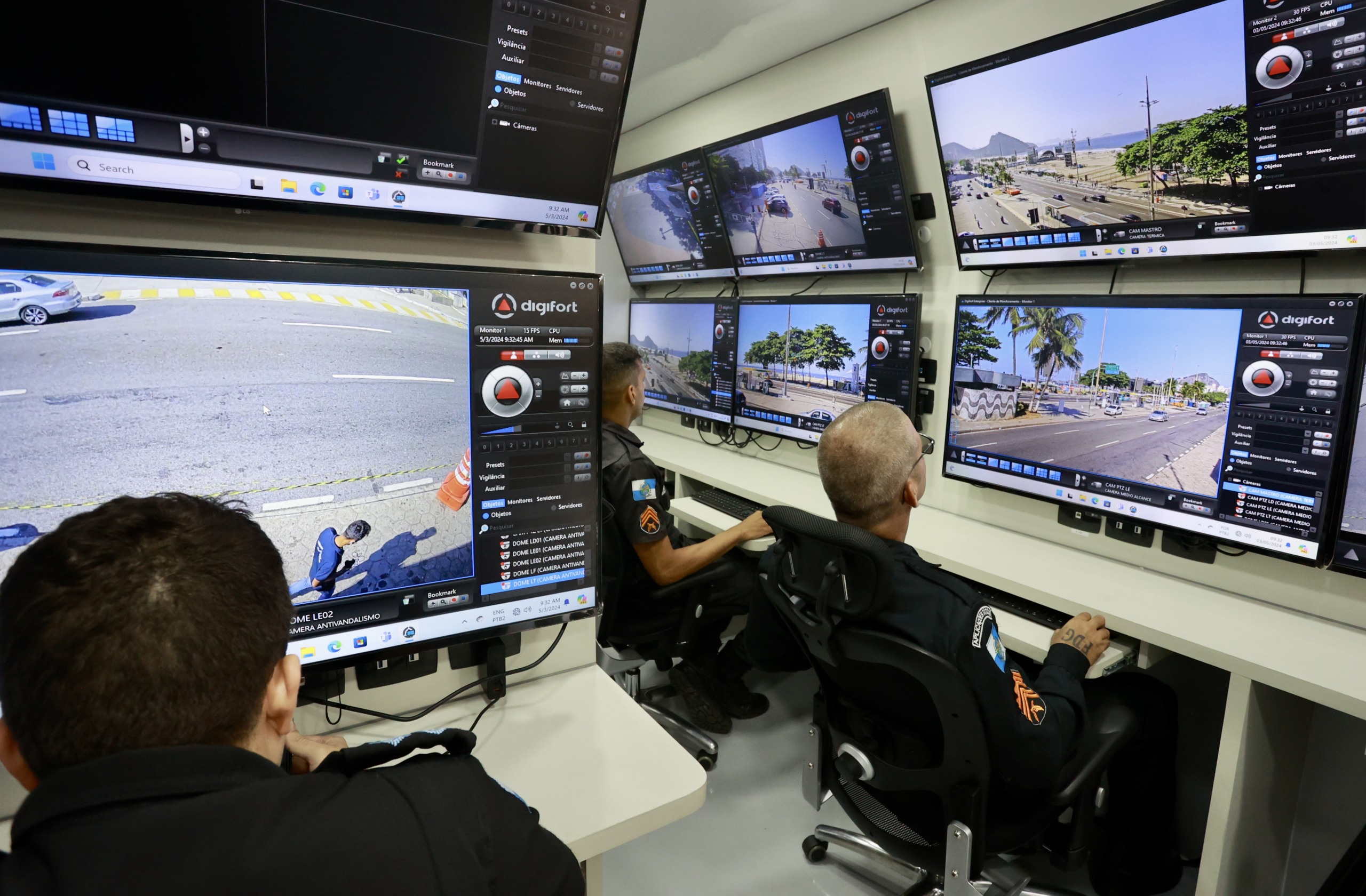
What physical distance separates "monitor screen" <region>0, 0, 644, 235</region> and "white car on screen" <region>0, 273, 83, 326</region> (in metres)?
0.13

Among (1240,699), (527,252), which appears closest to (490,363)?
(527,252)

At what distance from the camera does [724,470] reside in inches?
138

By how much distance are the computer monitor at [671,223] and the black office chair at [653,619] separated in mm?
2052

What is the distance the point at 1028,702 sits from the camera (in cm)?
141

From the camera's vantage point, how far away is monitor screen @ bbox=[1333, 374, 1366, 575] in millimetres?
1698

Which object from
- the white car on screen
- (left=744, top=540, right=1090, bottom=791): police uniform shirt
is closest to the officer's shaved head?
(left=744, top=540, right=1090, bottom=791): police uniform shirt

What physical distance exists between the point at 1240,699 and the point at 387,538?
1.83 m

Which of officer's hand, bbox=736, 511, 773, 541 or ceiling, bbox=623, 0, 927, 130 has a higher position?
ceiling, bbox=623, 0, 927, 130

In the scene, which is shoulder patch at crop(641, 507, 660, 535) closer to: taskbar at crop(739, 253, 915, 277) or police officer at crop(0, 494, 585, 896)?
taskbar at crop(739, 253, 915, 277)

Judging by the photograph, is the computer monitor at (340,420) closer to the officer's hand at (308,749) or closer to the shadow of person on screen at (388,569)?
the shadow of person on screen at (388,569)

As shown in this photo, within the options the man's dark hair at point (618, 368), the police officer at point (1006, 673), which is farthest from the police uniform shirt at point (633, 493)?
the police officer at point (1006, 673)

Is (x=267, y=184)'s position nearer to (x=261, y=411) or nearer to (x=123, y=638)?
(x=261, y=411)

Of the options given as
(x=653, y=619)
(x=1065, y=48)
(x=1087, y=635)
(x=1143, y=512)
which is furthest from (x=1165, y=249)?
(x=653, y=619)

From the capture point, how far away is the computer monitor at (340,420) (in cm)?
82
